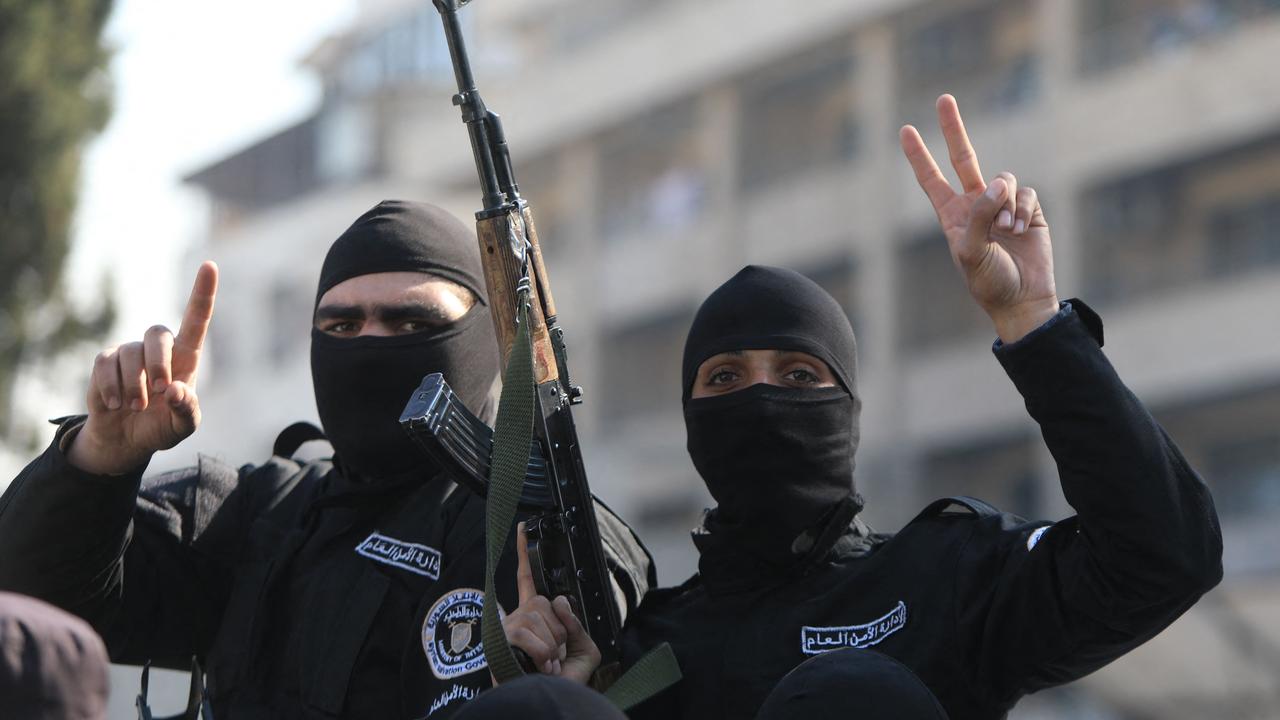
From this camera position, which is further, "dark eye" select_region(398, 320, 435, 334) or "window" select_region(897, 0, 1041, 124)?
"window" select_region(897, 0, 1041, 124)

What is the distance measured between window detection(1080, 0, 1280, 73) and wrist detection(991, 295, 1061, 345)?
20.7 meters

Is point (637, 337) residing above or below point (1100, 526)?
below

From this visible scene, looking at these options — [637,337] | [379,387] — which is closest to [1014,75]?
[637,337]

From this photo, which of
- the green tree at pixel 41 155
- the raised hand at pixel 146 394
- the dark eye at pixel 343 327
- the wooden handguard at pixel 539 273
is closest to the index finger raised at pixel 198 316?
the raised hand at pixel 146 394

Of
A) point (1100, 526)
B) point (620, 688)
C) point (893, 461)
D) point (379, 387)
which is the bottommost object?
point (893, 461)

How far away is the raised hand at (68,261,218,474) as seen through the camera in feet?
11.0

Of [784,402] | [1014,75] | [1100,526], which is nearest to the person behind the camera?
[1100,526]

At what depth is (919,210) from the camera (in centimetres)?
2634

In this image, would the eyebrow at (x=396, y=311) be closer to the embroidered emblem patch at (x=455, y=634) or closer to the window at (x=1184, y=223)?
the embroidered emblem patch at (x=455, y=634)

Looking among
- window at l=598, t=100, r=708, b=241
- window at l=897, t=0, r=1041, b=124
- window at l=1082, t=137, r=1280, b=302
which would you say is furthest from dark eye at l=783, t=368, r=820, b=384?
window at l=598, t=100, r=708, b=241

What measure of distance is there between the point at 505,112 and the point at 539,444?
95.3ft

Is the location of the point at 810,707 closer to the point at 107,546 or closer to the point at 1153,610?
the point at 1153,610

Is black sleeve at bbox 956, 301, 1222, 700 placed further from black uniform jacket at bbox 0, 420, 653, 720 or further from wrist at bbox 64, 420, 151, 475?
wrist at bbox 64, 420, 151, 475

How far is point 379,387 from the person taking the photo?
12.5 ft
